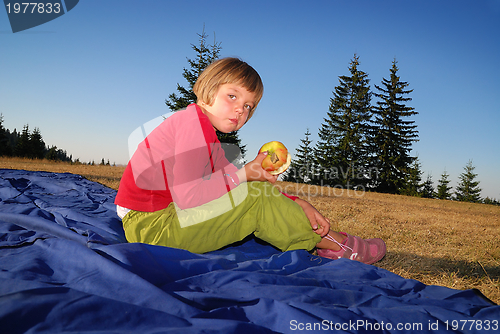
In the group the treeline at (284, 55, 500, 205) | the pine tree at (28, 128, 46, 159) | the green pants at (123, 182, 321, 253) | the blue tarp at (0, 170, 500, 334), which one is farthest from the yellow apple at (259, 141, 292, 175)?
the pine tree at (28, 128, 46, 159)

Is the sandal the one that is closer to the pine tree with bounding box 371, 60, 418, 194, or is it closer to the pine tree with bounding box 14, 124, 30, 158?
the pine tree with bounding box 371, 60, 418, 194

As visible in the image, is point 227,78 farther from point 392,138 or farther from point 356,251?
point 392,138

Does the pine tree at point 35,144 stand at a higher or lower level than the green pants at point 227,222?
higher

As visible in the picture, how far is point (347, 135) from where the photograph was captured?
27328 millimetres

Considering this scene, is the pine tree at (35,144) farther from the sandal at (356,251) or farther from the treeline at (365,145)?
the sandal at (356,251)

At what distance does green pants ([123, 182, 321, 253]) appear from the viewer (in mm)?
1725

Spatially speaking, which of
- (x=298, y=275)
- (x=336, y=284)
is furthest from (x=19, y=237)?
(x=336, y=284)

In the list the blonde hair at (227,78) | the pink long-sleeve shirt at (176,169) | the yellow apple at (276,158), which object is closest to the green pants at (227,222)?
the pink long-sleeve shirt at (176,169)

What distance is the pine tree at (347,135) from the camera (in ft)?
87.8

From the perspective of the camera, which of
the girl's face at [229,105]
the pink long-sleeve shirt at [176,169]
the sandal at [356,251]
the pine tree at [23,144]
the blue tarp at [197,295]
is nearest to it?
the blue tarp at [197,295]

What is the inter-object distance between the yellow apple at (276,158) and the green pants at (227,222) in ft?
Result: 0.67

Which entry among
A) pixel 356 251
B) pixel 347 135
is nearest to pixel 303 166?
pixel 347 135

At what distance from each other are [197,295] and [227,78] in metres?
1.44

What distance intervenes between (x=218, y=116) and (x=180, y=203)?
2.31ft
